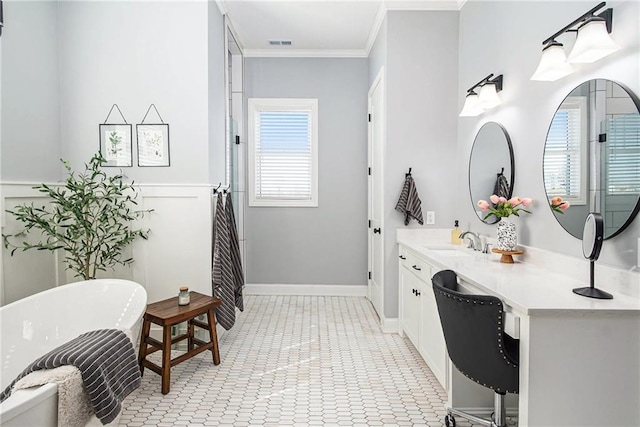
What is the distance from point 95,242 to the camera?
3227mm

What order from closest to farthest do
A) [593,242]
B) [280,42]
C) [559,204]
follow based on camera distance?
[593,242] → [559,204] → [280,42]

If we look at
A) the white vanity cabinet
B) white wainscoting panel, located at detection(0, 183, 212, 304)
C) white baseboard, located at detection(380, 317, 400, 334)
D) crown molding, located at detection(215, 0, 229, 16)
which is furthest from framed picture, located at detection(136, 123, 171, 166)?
white baseboard, located at detection(380, 317, 400, 334)

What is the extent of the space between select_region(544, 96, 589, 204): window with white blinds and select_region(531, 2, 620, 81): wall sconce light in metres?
0.20

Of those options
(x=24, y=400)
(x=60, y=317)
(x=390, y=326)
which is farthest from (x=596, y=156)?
(x=60, y=317)

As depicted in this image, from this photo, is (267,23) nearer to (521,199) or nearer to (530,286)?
(521,199)

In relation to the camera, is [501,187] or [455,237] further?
[455,237]

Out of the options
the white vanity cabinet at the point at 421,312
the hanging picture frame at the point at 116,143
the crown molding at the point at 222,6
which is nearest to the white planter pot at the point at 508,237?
the white vanity cabinet at the point at 421,312

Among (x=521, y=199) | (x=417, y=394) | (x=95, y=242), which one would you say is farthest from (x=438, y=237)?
(x=95, y=242)

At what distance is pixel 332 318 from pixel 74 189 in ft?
8.55

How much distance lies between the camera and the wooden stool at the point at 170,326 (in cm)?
258

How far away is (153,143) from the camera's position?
10.6 ft

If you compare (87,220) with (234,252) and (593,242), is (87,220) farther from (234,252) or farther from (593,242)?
(593,242)

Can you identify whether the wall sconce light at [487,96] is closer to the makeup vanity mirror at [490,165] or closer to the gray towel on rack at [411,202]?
the makeup vanity mirror at [490,165]

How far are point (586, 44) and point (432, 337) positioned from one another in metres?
1.85
